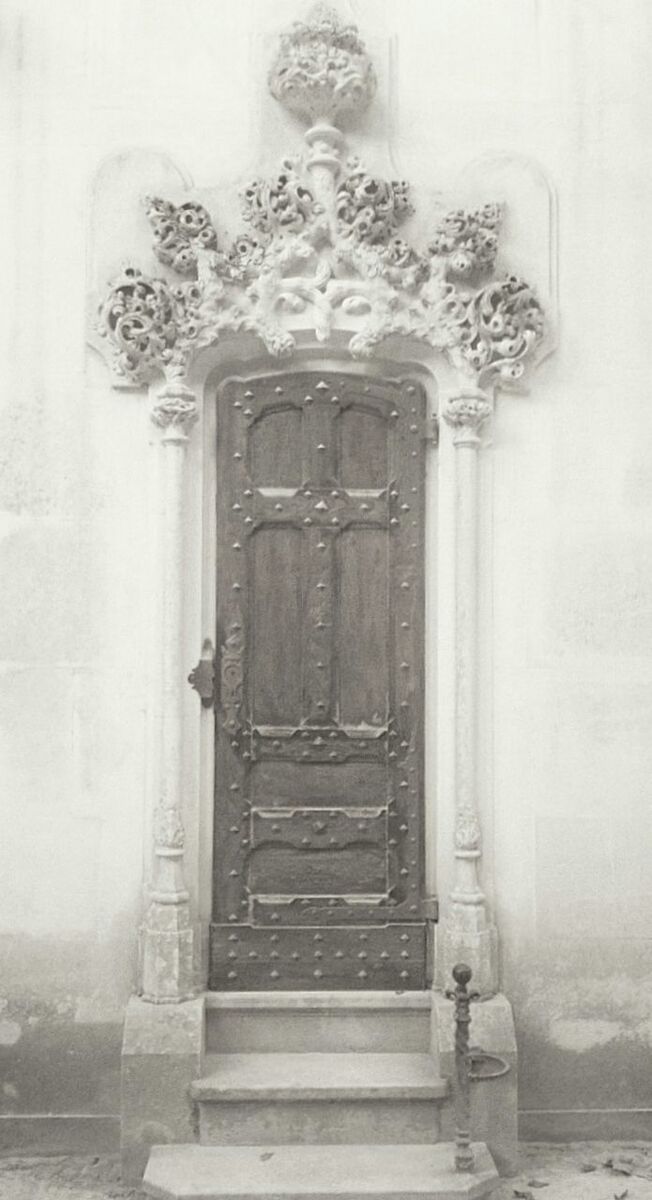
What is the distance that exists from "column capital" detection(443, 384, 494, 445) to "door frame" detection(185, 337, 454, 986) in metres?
0.13

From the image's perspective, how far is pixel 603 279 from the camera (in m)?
5.00

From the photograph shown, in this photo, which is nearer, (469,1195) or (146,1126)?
(469,1195)

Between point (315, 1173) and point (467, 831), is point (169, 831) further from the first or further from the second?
point (315, 1173)

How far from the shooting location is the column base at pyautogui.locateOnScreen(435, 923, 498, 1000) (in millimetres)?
4715

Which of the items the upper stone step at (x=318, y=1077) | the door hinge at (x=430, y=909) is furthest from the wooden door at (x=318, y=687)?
the upper stone step at (x=318, y=1077)

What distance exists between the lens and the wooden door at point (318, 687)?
16.0 ft

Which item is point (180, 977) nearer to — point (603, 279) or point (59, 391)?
point (59, 391)

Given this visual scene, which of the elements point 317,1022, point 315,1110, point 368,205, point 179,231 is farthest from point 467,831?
point 179,231

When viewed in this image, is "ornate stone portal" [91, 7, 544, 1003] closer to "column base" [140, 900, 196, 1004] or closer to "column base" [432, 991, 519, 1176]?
"column base" [140, 900, 196, 1004]

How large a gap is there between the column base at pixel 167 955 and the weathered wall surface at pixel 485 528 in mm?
153

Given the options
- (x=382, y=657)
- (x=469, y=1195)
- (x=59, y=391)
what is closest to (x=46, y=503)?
(x=59, y=391)

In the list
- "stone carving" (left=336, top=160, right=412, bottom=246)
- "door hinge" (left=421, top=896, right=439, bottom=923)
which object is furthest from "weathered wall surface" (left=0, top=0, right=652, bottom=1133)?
"door hinge" (left=421, top=896, right=439, bottom=923)

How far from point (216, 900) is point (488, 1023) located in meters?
1.18

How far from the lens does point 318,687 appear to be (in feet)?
16.0
